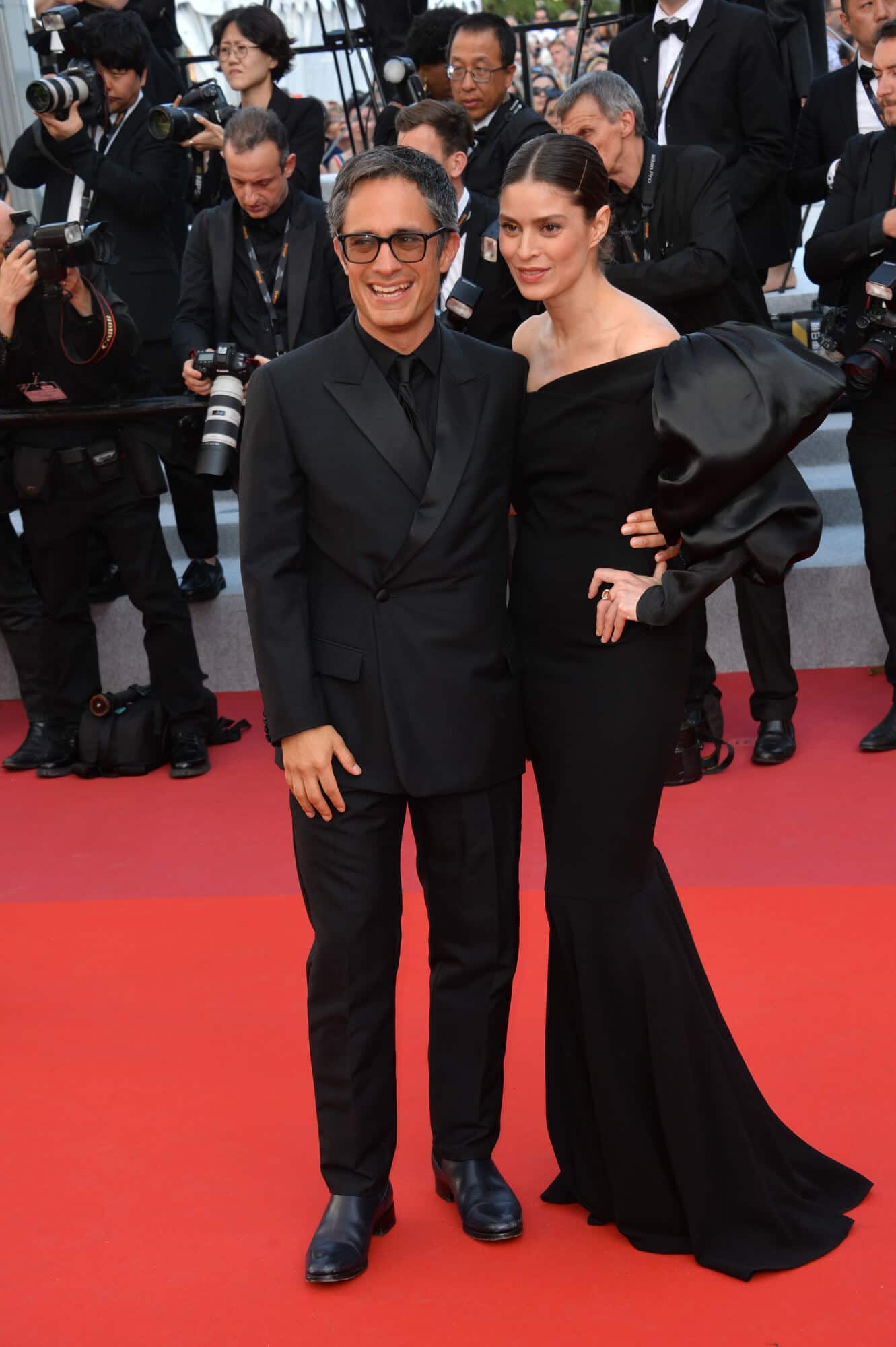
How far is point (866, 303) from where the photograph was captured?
4.54 metres

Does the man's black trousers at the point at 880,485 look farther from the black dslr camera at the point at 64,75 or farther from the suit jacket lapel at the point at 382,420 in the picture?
the black dslr camera at the point at 64,75

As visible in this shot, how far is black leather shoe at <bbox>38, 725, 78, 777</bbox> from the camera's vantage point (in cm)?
527

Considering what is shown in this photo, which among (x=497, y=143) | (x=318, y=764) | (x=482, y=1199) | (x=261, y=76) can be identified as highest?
(x=261, y=76)

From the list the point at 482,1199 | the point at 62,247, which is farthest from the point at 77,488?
the point at 482,1199

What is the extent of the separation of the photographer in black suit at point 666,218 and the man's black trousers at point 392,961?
1864 millimetres

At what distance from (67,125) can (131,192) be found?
0.30 meters

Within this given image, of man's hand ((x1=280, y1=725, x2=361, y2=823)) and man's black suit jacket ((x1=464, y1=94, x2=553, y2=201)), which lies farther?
man's black suit jacket ((x1=464, y1=94, x2=553, y2=201))

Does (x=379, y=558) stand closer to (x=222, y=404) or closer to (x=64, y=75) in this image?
(x=222, y=404)

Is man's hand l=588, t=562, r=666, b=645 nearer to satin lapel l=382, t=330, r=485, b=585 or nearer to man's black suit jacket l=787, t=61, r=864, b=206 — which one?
satin lapel l=382, t=330, r=485, b=585

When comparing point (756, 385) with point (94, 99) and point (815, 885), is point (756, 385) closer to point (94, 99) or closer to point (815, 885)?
point (815, 885)

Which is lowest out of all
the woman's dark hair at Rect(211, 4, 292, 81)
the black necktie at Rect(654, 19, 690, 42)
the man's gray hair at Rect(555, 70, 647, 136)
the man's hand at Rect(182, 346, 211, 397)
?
the man's hand at Rect(182, 346, 211, 397)

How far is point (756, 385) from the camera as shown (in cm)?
222

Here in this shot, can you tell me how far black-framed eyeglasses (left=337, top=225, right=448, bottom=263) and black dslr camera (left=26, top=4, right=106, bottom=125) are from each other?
3.35m

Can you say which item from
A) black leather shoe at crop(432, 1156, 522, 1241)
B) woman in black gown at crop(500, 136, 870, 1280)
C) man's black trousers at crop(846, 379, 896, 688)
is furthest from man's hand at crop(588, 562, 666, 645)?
man's black trousers at crop(846, 379, 896, 688)
